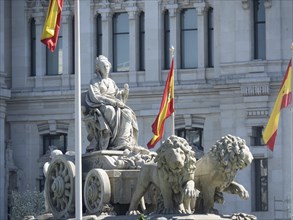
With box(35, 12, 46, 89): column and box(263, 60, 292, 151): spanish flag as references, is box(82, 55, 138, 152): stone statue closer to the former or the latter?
box(263, 60, 292, 151): spanish flag

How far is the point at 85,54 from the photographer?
94.1 metres

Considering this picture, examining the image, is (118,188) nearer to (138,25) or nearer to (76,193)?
(76,193)

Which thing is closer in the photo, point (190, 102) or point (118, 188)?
point (118, 188)

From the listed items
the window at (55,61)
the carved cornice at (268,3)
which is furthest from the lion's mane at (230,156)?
the window at (55,61)

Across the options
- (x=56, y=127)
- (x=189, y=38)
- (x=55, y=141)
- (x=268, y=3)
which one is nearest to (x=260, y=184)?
(x=268, y=3)

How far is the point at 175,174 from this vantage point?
1861 inches

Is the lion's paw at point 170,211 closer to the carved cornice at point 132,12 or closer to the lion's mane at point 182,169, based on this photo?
the lion's mane at point 182,169

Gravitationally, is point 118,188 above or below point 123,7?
below

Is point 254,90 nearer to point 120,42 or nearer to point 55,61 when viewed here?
point 120,42

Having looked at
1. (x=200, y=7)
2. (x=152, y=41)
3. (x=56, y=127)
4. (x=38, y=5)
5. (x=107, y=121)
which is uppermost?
(x=38, y=5)

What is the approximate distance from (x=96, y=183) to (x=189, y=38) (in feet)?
146

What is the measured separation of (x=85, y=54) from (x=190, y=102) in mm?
5938

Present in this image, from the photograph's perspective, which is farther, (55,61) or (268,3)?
(55,61)

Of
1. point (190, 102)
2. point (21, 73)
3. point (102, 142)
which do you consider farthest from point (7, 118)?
point (102, 142)
